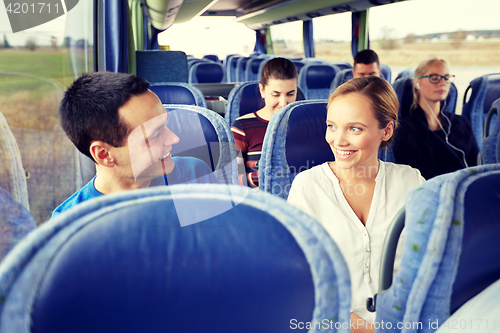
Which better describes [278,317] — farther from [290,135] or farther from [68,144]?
[68,144]

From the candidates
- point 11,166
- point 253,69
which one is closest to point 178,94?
point 11,166

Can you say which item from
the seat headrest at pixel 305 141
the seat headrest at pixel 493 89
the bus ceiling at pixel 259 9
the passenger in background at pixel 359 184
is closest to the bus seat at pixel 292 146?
the seat headrest at pixel 305 141

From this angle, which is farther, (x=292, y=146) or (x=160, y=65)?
(x=160, y=65)

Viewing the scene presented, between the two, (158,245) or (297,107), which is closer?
(158,245)

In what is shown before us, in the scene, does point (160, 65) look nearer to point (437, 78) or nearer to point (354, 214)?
point (437, 78)

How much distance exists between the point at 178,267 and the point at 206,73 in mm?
7257

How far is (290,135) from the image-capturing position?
1.56 m

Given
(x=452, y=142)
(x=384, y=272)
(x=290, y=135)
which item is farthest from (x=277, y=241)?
(x=452, y=142)

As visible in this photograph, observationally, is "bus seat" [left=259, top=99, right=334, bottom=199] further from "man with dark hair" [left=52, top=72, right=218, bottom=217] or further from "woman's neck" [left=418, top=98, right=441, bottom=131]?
"woman's neck" [left=418, top=98, right=441, bottom=131]

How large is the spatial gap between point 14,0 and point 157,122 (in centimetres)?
92

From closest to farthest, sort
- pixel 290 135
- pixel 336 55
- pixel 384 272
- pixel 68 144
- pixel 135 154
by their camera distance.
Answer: pixel 384 272, pixel 135 154, pixel 290 135, pixel 68 144, pixel 336 55

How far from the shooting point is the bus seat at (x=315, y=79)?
186 inches

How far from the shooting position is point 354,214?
108 cm

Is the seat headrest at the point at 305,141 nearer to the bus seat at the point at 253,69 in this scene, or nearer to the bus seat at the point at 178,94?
the bus seat at the point at 178,94
